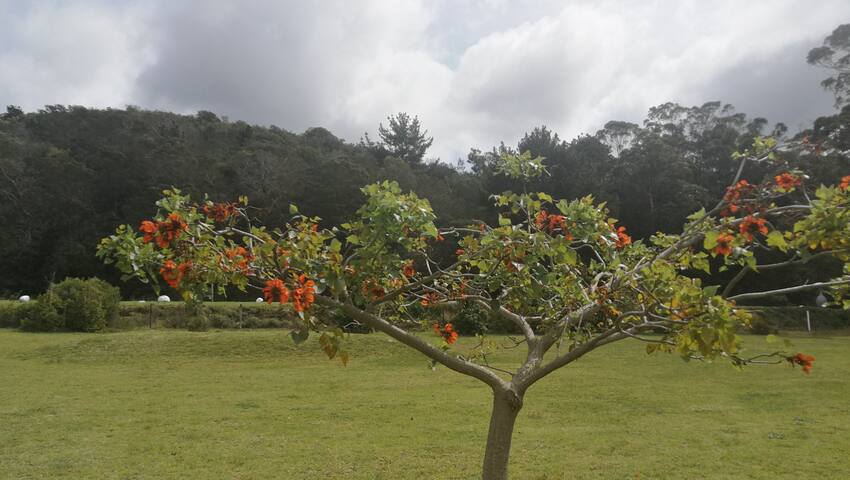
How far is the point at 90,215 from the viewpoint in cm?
2806

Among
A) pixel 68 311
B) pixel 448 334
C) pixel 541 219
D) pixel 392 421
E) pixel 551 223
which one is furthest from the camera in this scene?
pixel 68 311

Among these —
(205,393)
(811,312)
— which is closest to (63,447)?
(205,393)

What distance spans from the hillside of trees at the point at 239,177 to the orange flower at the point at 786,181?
21.7 meters

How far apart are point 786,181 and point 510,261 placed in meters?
1.19

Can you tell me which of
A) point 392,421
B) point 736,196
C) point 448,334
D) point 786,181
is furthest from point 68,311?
point 786,181

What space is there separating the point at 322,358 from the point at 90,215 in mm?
22002

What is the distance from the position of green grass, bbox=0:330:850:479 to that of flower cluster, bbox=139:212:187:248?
267 centimetres

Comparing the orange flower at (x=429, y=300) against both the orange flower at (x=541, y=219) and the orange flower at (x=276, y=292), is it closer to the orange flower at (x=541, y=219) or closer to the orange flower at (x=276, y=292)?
the orange flower at (x=541, y=219)

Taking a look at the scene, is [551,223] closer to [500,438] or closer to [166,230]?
[500,438]

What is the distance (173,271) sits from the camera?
2.15 meters

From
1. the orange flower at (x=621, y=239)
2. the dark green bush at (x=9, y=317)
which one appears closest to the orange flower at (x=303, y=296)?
the orange flower at (x=621, y=239)

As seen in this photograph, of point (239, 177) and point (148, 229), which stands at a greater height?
point (239, 177)

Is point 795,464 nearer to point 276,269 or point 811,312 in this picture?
point 276,269

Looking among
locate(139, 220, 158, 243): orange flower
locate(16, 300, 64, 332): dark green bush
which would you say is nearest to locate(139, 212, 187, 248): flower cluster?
locate(139, 220, 158, 243): orange flower
